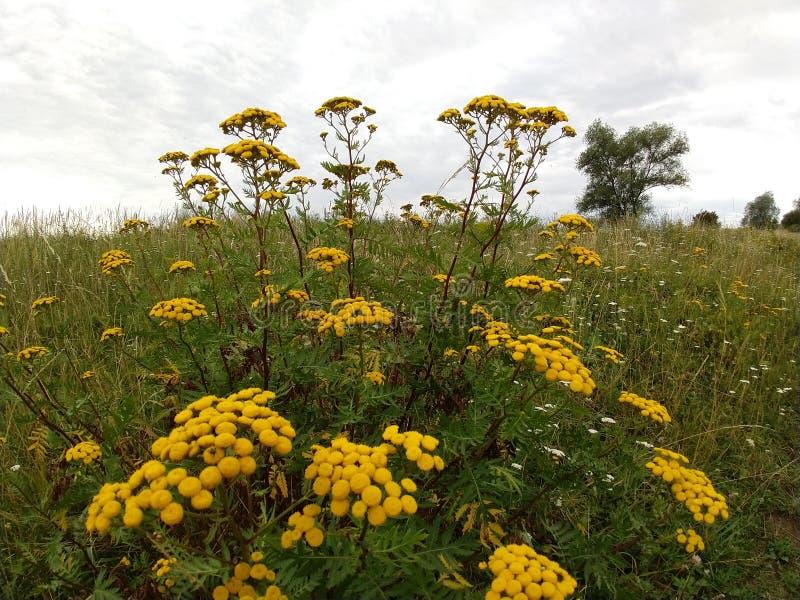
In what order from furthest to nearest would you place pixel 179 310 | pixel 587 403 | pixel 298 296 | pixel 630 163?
pixel 630 163, pixel 587 403, pixel 298 296, pixel 179 310

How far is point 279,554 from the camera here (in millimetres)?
1523

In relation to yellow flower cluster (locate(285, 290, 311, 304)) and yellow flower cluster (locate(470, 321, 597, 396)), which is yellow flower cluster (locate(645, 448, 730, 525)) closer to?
yellow flower cluster (locate(470, 321, 597, 396))

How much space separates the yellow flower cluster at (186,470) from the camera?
122cm

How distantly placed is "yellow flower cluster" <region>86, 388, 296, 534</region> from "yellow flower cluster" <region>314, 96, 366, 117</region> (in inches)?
121

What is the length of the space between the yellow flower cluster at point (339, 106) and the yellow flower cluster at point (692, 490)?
357cm

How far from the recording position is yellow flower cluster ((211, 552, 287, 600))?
140cm

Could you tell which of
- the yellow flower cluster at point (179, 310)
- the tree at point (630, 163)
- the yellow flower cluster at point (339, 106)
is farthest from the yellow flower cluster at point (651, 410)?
the tree at point (630, 163)

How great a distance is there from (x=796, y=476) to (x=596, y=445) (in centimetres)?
241

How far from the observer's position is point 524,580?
1409mm

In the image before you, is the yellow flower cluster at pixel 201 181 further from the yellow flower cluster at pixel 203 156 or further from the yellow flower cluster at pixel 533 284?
the yellow flower cluster at pixel 533 284

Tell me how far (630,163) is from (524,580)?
4829 cm

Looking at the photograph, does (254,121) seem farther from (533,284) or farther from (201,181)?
(533,284)

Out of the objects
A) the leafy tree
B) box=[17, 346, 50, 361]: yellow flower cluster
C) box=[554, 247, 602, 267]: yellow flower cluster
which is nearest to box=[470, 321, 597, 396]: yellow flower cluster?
box=[554, 247, 602, 267]: yellow flower cluster

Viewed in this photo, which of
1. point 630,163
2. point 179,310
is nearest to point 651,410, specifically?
point 179,310
